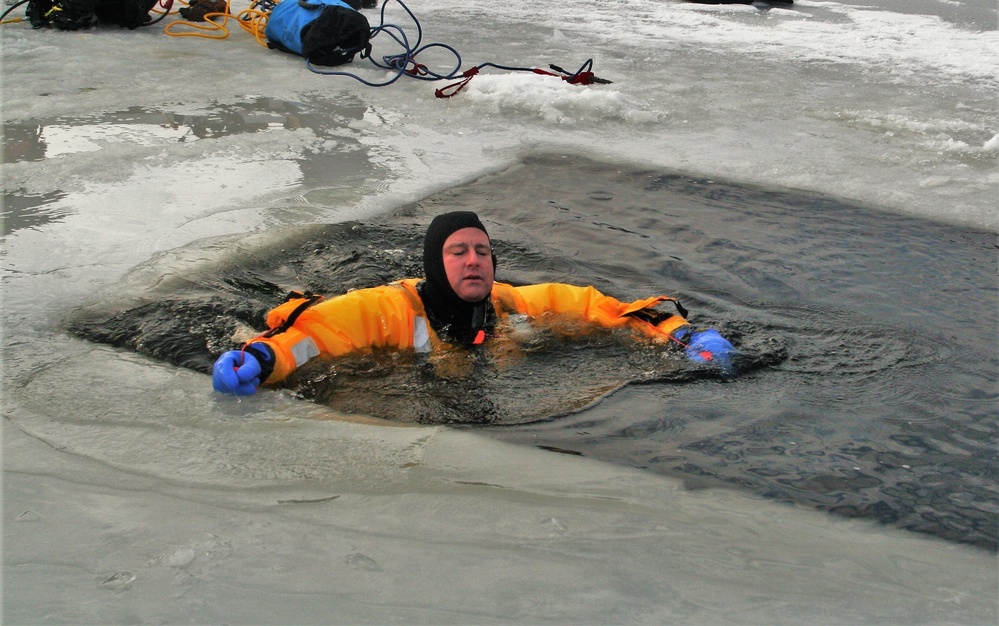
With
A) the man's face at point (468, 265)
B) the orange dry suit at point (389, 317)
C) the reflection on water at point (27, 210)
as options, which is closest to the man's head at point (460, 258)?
the man's face at point (468, 265)

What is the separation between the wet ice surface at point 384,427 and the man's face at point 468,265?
2.40 feet

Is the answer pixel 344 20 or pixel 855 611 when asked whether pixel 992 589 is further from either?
pixel 344 20

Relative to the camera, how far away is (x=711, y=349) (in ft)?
11.7

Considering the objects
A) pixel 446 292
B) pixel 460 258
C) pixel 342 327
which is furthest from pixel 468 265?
pixel 342 327

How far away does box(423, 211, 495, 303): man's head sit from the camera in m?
3.65

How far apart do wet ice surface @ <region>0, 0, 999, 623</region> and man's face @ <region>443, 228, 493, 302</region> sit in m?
0.73

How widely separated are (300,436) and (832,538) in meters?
1.53

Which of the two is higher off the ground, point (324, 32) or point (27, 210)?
point (324, 32)

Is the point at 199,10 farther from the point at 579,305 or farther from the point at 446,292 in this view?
the point at 579,305

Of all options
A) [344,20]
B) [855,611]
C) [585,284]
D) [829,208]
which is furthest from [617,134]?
[855,611]

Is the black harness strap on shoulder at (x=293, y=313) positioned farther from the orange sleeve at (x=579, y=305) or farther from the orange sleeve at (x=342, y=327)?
the orange sleeve at (x=579, y=305)

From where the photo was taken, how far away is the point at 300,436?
275cm

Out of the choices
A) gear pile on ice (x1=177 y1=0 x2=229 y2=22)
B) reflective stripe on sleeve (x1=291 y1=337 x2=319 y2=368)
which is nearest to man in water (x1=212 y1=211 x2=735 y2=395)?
reflective stripe on sleeve (x1=291 y1=337 x2=319 y2=368)

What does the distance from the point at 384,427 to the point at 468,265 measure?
0.96m
